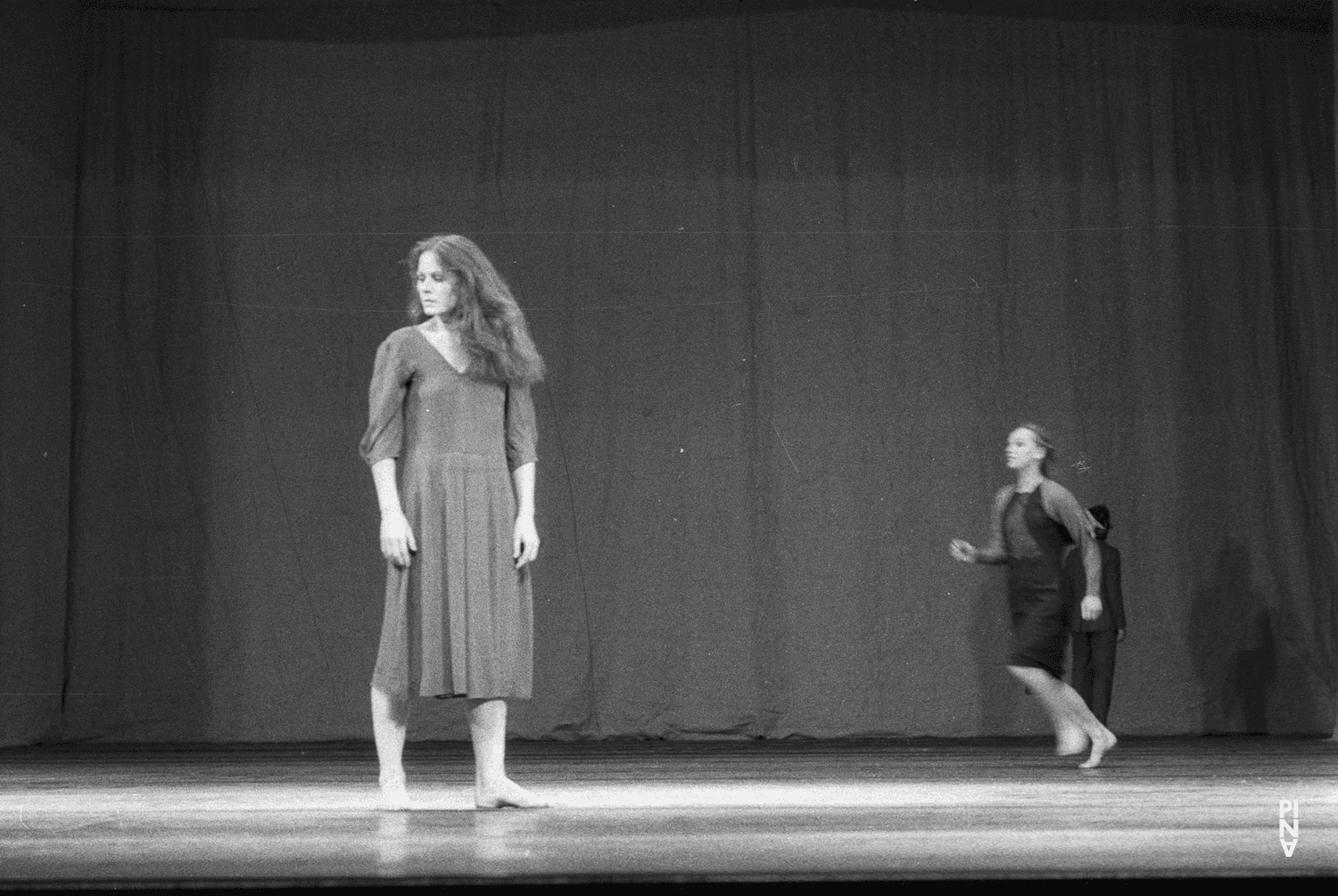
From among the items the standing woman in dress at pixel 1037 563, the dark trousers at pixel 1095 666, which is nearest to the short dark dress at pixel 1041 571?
the standing woman in dress at pixel 1037 563

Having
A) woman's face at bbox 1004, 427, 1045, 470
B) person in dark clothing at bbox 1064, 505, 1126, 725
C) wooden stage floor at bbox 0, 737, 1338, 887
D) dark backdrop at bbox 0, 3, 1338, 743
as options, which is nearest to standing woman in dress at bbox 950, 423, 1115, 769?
woman's face at bbox 1004, 427, 1045, 470

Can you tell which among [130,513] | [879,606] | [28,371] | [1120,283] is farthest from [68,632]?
[1120,283]

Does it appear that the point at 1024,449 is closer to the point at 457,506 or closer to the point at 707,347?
the point at 707,347

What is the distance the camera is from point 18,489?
728cm

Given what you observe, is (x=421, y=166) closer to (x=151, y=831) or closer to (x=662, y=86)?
(x=662, y=86)

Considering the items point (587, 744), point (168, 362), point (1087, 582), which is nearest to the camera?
point (1087, 582)

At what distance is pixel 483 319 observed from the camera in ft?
12.6

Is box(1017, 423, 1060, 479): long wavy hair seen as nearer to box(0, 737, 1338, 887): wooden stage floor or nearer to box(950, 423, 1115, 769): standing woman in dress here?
box(950, 423, 1115, 769): standing woman in dress

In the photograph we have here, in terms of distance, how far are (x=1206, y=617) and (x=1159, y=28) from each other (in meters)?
2.68

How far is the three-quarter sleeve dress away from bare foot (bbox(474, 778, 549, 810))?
0.25 metres

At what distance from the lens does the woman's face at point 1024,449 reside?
5.91 m

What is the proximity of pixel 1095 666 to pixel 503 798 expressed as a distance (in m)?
3.74

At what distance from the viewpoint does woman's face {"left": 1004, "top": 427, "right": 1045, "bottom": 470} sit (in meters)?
5.91

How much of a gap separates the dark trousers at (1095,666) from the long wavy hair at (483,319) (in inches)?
149
